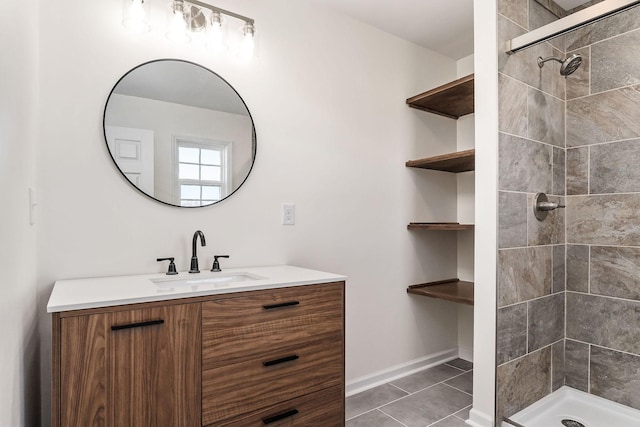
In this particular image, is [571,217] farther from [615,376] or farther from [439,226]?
[615,376]

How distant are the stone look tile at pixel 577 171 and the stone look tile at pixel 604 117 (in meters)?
0.05

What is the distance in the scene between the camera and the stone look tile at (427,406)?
2023 mm

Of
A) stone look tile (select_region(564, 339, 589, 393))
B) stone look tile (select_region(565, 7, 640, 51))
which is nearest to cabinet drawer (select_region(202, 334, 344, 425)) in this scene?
stone look tile (select_region(564, 339, 589, 393))

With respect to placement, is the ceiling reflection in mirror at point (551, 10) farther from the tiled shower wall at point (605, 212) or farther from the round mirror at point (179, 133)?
the round mirror at point (179, 133)

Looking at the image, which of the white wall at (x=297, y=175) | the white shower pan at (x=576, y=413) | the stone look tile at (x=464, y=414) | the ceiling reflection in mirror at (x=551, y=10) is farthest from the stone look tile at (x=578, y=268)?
the ceiling reflection in mirror at (x=551, y=10)

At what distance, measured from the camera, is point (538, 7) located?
7.22ft

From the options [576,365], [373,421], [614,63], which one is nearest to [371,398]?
[373,421]

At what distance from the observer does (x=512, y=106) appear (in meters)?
1.99

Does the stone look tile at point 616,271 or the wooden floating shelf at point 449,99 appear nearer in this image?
the stone look tile at point 616,271

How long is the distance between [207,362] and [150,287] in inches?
13.8

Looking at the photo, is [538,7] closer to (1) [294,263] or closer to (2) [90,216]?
(1) [294,263]

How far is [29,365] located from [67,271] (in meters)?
0.37

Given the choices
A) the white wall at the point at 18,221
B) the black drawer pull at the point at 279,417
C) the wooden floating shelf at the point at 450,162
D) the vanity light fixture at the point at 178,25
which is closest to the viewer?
the white wall at the point at 18,221

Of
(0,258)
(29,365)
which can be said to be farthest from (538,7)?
(29,365)
